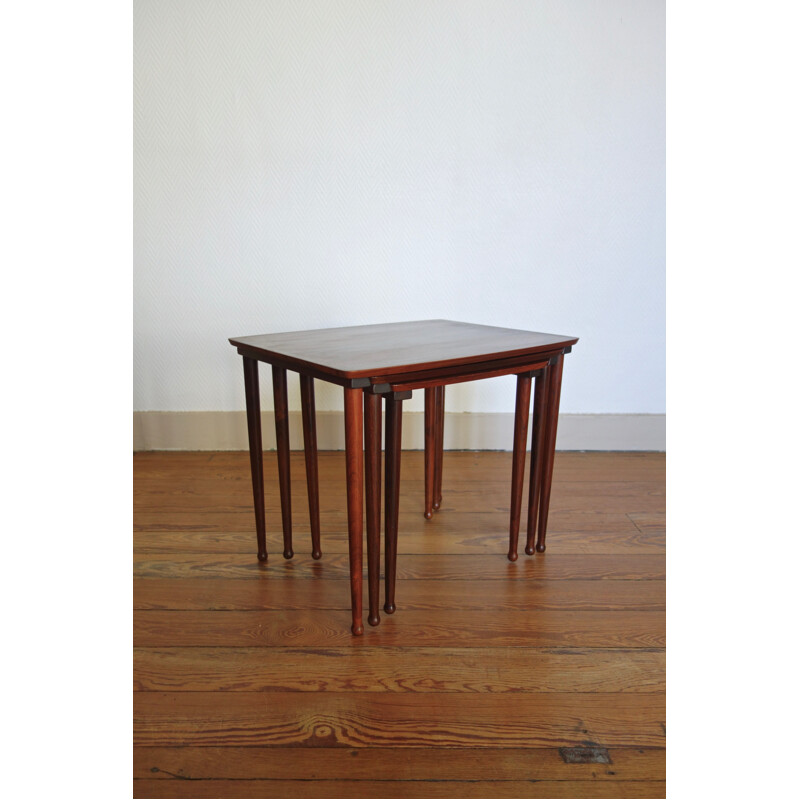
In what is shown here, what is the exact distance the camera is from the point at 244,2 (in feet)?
7.56

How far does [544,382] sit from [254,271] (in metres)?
1.33

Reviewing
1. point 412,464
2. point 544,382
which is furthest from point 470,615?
point 412,464

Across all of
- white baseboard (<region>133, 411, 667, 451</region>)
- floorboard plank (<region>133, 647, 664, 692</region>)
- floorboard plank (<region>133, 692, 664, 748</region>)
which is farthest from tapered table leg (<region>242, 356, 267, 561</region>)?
white baseboard (<region>133, 411, 667, 451</region>)

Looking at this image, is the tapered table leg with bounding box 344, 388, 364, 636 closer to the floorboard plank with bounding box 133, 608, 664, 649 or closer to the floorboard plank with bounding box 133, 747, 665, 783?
the floorboard plank with bounding box 133, 608, 664, 649

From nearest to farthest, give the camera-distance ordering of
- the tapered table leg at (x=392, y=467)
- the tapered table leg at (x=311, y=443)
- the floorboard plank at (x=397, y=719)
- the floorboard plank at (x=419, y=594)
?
the floorboard plank at (x=397, y=719)
the tapered table leg at (x=392, y=467)
the floorboard plank at (x=419, y=594)
the tapered table leg at (x=311, y=443)

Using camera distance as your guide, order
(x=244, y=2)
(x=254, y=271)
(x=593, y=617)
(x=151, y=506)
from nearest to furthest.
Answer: (x=593, y=617), (x=151, y=506), (x=244, y=2), (x=254, y=271)

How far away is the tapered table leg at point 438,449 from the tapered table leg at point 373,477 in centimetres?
60

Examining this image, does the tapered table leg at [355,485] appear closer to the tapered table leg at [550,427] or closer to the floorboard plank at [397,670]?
the floorboard plank at [397,670]

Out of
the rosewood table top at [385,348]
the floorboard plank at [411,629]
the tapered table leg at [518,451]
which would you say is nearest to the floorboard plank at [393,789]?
the floorboard plank at [411,629]

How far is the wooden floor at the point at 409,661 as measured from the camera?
38.7 inches

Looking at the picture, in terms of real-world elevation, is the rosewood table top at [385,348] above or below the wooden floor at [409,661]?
above

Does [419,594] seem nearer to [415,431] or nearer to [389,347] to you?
[389,347]

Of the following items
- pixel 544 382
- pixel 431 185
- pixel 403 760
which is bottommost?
pixel 403 760

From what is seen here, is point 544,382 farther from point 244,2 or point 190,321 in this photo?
point 244,2
